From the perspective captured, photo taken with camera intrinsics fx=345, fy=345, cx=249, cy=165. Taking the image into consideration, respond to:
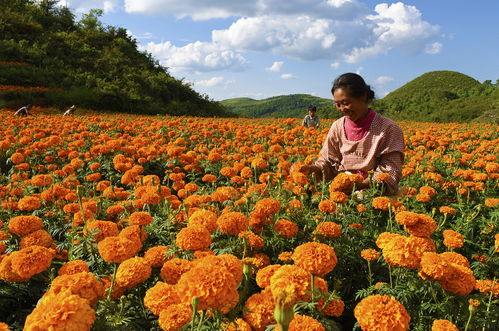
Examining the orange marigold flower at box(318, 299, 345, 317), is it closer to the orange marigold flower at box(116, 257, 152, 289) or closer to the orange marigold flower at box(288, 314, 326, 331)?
the orange marigold flower at box(288, 314, 326, 331)

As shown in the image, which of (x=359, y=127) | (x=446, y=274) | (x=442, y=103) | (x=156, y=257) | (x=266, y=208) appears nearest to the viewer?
(x=446, y=274)

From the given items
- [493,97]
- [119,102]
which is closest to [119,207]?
[119,102]

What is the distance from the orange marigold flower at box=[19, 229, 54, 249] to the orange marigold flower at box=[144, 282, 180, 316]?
0.95 meters

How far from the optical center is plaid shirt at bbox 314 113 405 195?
3.05 meters

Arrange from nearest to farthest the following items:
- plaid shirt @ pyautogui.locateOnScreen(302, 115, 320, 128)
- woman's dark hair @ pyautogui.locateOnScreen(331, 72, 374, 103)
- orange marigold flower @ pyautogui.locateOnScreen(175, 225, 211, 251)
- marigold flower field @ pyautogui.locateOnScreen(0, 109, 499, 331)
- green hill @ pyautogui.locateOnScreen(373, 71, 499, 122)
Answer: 1. marigold flower field @ pyautogui.locateOnScreen(0, 109, 499, 331)
2. orange marigold flower @ pyautogui.locateOnScreen(175, 225, 211, 251)
3. woman's dark hair @ pyautogui.locateOnScreen(331, 72, 374, 103)
4. plaid shirt @ pyautogui.locateOnScreen(302, 115, 320, 128)
5. green hill @ pyautogui.locateOnScreen(373, 71, 499, 122)

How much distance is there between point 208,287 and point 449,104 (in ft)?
111

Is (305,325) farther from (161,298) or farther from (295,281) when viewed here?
(161,298)

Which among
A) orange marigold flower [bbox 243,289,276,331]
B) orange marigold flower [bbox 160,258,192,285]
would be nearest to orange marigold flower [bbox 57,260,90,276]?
orange marigold flower [bbox 160,258,192,285]

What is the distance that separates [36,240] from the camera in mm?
1976

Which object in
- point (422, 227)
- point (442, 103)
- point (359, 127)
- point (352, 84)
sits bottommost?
point (422, 227)

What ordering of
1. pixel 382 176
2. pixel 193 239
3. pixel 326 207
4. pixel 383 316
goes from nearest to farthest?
pixel 383 316 < pixel 193 239 < pixel 326 207 < pixel 382 176

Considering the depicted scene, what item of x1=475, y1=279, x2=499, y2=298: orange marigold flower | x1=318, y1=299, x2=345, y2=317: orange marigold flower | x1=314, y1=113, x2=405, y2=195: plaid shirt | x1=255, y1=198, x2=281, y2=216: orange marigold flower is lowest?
x1=318, y1=299, x2=345, y2=317: orange marigold flower

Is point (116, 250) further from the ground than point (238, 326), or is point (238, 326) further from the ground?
point (116, 250)

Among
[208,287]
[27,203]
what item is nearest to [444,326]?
[208,287]
